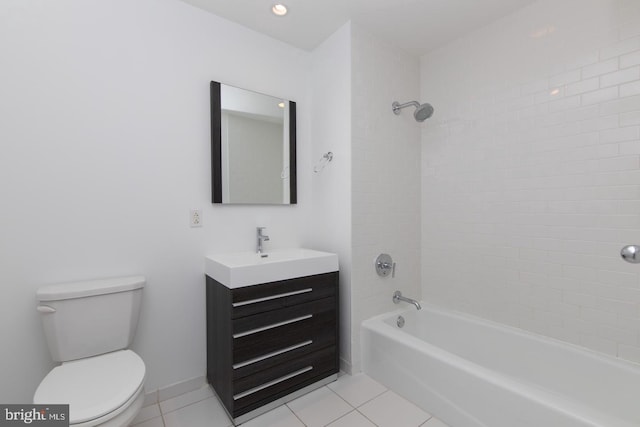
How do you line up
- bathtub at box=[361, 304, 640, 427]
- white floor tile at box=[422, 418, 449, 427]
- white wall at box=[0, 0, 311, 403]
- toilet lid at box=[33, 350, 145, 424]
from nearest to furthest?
toilet lid at box=[33, 350, 145, 424] → bathtub at box=[361, 304, 640, 427] → white wall at box=[0, 0, 311, 403] → white floor tile at box=[422, 418, 449, 427]

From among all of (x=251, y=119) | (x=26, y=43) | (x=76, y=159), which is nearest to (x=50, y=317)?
(x=76, y=159)

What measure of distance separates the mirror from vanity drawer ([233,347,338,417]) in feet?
3.62

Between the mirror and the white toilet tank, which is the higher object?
the mirror

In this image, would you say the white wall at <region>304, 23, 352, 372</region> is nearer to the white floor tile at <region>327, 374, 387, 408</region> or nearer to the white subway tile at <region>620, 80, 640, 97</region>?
the white floor tile at <region>327, 374, 387, 408</region>

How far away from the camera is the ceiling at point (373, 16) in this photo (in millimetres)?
1838

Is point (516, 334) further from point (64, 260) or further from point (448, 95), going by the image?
point (64, 260)

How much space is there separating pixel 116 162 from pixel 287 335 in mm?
1406

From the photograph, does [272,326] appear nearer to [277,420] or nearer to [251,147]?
[277,420]

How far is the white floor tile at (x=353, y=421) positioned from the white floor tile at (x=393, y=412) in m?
0.03

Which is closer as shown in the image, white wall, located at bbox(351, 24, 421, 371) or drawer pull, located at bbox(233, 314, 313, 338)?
drawer pull, located at bbox(233, 314, 313, 338)

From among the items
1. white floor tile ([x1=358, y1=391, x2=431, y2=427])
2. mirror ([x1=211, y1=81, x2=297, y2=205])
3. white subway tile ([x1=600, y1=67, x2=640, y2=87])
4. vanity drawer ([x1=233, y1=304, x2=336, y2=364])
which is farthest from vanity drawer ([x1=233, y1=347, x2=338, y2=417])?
white subway tile ([x1=600, y1=67, x2=640, y2=87])

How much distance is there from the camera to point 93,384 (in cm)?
118

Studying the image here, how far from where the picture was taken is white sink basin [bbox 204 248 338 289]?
1.55 metres

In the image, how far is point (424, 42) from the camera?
7.50 ft
